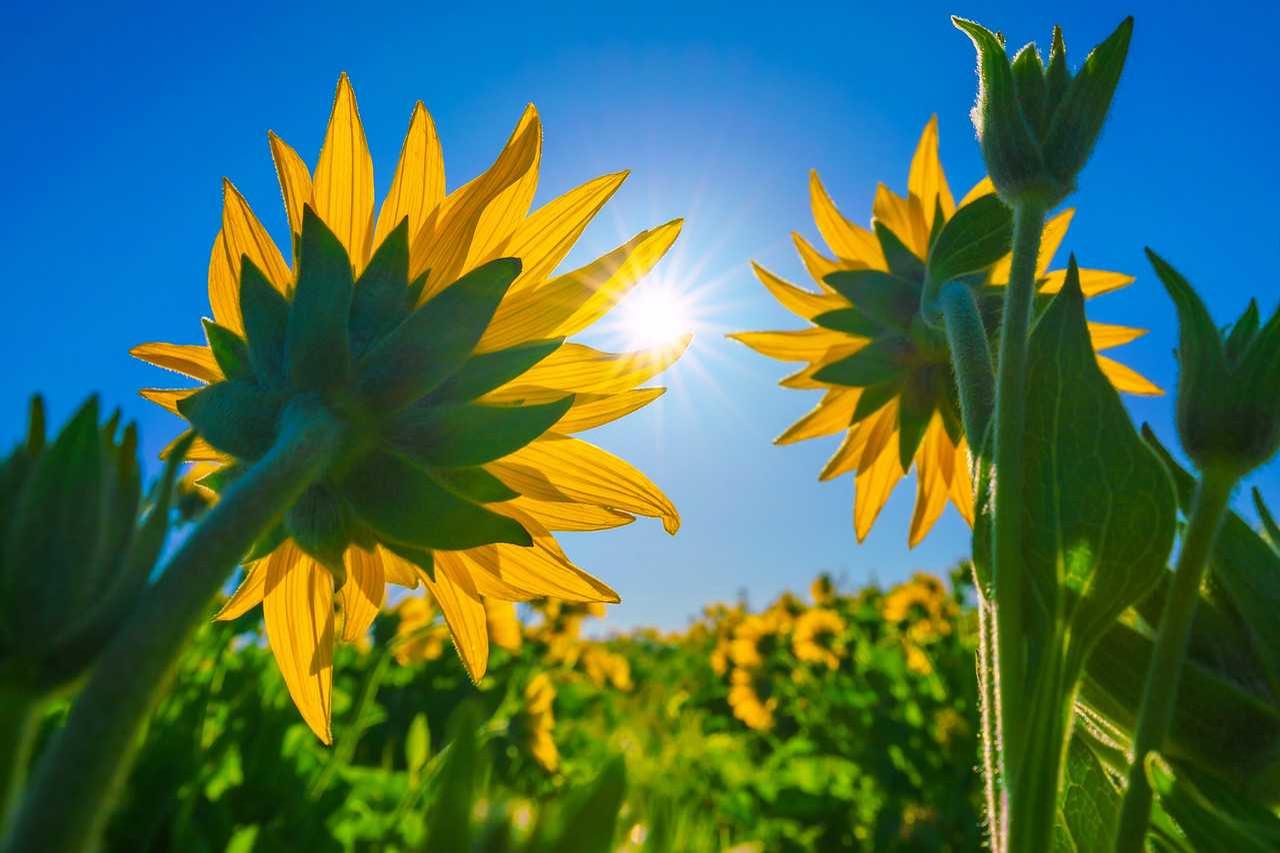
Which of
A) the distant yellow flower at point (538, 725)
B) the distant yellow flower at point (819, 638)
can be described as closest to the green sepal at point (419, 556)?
the distant yellow flower at point (538, 725)

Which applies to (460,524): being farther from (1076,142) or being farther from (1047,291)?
(1047,291)

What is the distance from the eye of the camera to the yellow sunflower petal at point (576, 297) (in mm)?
860

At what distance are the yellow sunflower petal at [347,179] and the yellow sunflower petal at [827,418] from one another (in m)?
0.77

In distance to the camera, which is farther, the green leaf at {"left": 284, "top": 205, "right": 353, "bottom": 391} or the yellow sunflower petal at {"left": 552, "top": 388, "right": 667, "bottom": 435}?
the yellow sunflower petal at {"left": 552, "top": 388, "right": 667, "bottom": 435}

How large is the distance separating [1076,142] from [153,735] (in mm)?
2007

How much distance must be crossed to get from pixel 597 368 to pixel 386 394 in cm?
29

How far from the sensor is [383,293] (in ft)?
2.77

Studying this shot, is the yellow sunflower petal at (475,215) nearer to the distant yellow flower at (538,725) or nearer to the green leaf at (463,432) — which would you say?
the green leaf at (463,432)

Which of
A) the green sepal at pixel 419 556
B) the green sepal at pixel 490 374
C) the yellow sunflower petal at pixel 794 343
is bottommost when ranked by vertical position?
the green sepal at pixel 419 556

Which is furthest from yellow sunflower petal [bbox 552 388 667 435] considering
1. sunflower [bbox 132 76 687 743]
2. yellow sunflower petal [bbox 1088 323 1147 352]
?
yellow sunflower petal [bbox 1088 323 1147 352]

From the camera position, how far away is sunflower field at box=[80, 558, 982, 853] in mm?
390

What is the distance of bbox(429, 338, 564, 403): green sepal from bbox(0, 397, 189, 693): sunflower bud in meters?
0.33

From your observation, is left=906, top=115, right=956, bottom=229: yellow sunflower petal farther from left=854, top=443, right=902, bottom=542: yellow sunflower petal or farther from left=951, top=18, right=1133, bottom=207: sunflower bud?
left=951, top=18, right=1133, bottom=207: sunflower bud

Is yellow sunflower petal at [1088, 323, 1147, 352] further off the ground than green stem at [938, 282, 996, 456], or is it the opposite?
yellow sunflower petal at [1088, 323, 1147, 352]
